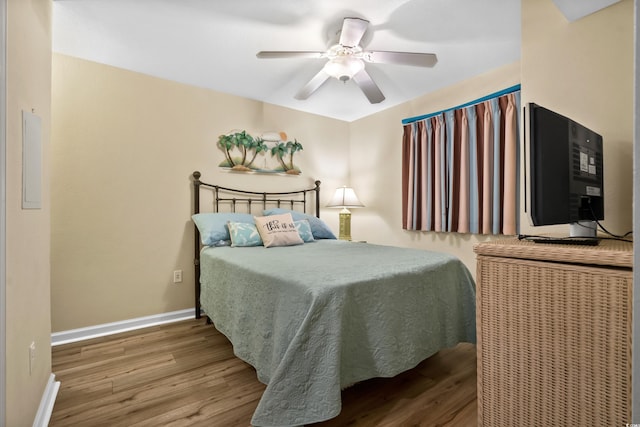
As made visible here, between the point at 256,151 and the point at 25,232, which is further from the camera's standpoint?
the point at 256,151

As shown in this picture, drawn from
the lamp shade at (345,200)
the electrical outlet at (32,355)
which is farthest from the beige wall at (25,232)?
the lamp shade at (345,200)

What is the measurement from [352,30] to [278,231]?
1669mm

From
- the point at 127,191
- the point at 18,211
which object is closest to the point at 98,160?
the point at 127,191

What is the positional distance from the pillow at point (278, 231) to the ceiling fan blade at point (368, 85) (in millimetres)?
1356

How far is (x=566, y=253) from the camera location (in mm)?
903

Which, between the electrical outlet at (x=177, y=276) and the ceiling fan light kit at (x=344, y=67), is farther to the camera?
the electrical outlet at (x=177, y=276)

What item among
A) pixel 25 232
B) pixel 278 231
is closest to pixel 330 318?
pixel 25 232

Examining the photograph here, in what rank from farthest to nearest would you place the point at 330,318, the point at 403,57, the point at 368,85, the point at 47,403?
the point at 368,85 < the point at 403,57 < the point at 47,403 < the point at 330,318

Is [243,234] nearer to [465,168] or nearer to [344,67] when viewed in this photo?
[344,67]

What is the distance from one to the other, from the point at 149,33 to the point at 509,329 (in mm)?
2798

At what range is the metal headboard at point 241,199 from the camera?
2.93 metres

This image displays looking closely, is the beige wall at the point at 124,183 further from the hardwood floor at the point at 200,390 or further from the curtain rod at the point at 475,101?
the curtain rod at the point at 475,101

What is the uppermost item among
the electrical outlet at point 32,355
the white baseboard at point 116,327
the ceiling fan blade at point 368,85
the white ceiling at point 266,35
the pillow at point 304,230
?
the white ceiling at point 266,35

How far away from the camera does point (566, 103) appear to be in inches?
62.9
